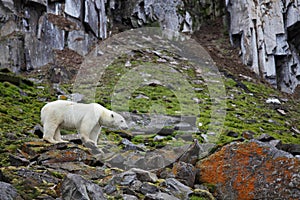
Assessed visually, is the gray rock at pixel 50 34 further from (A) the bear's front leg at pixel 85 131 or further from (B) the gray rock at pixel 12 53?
(A) the bear's front leg at pixel 85 131

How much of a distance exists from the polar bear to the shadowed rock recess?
1.24 ft

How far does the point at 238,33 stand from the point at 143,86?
551 inches

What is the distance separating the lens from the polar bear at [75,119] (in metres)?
7.93

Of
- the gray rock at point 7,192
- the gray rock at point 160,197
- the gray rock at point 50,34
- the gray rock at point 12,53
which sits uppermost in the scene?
the gray rock at point 50,34

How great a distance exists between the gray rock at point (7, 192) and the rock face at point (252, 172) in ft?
10.6

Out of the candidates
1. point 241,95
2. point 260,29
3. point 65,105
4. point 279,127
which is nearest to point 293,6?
point 260,29

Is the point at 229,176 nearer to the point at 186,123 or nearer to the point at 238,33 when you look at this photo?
the point at 186,123

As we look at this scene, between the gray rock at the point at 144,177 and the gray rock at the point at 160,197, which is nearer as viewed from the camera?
the gray rock at the point at 160,197

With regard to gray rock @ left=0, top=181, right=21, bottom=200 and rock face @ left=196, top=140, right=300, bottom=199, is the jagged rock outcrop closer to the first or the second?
rock face @ left=196, top=140, right=300, bottom=199

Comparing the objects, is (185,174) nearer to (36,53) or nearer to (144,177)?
(144,177)

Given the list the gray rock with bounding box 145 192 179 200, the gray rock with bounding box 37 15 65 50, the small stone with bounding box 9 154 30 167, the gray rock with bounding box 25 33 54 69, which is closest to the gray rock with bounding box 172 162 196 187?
the gray rock with bounding box 145 192 179 200

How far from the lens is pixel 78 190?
14.9 feet

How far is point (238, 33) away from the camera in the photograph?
32.5 m

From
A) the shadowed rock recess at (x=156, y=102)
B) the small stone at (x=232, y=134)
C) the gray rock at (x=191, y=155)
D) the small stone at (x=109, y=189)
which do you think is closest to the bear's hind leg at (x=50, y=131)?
the shadowed rock recess at (x=156, y=102)
